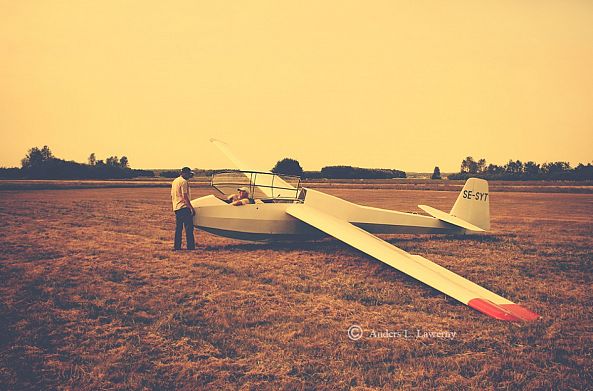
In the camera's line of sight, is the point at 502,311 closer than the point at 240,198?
Yes

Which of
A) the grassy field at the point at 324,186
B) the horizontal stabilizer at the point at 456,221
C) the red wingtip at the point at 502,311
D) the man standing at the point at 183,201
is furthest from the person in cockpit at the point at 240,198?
the grassy field at the point at 324,186

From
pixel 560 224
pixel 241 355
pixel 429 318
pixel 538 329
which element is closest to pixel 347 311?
pixel 429 318

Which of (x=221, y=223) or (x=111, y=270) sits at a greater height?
(x=221, y=223)

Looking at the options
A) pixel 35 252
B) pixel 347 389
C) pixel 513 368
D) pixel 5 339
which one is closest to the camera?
pixel 347 389

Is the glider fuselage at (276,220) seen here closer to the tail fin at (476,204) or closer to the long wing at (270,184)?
the long wing at (270,184)

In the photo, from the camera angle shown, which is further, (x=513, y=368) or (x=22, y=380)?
(x=513, y=368)

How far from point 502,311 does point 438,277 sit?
949 millimetres

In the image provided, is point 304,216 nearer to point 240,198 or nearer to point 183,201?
point 240,198

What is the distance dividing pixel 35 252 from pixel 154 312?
611cm

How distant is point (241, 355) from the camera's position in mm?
4016

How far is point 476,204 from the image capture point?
11.7 m

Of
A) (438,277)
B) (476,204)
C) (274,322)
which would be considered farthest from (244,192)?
(476,204)

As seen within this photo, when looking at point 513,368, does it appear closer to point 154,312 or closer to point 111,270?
point 154,312

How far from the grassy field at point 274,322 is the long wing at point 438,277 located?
0.48 m
